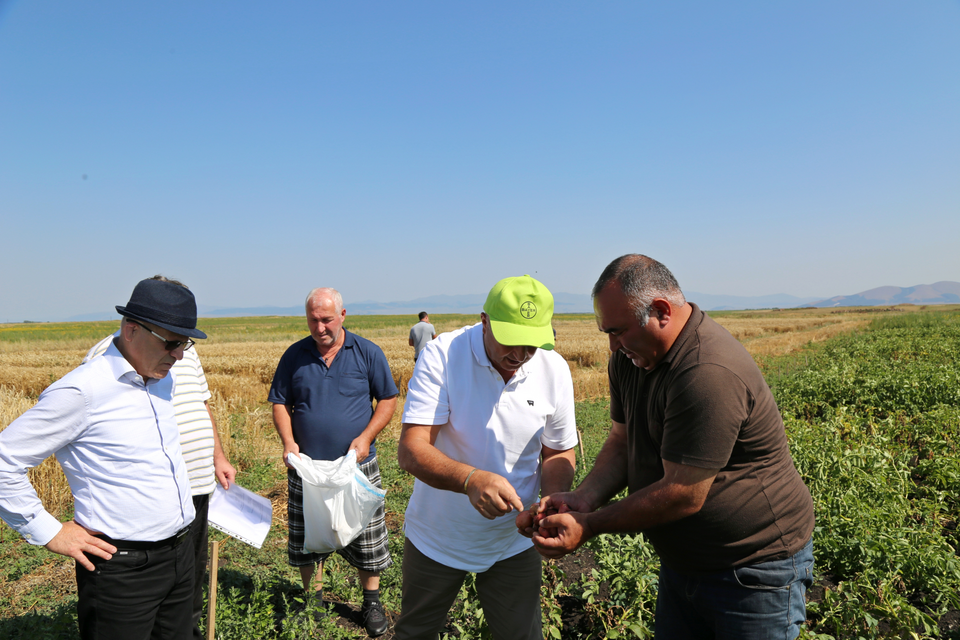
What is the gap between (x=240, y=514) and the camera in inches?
126

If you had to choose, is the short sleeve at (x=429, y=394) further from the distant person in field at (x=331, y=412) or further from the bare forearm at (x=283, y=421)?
the bare forearm at (x=283, y=421)

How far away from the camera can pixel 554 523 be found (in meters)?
2.19

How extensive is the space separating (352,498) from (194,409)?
116 cm

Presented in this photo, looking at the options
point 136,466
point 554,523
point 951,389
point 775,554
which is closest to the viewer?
point 775,554

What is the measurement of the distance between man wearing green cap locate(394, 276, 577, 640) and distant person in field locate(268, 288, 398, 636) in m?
1.32

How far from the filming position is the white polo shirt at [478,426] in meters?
2.37

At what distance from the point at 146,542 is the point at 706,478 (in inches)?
95.5

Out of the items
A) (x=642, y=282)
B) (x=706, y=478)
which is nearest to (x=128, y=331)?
(x=642, y=282)

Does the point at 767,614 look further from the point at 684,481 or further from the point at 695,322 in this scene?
the point at 695,322

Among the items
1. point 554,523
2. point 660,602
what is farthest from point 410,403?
point 660,602

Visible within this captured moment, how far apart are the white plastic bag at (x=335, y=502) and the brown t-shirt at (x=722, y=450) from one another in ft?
6.70

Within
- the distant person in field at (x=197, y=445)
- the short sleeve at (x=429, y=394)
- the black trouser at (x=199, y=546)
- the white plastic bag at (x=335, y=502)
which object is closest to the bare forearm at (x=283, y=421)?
the white plastic bag at (x=335, y=502)

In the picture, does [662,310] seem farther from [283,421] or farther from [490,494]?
[283,421]

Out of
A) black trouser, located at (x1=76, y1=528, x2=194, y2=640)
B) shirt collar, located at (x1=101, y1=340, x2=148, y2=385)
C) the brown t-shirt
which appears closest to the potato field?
black trouser, located at (x1=76, y1=528, x2=194, y2=640)
